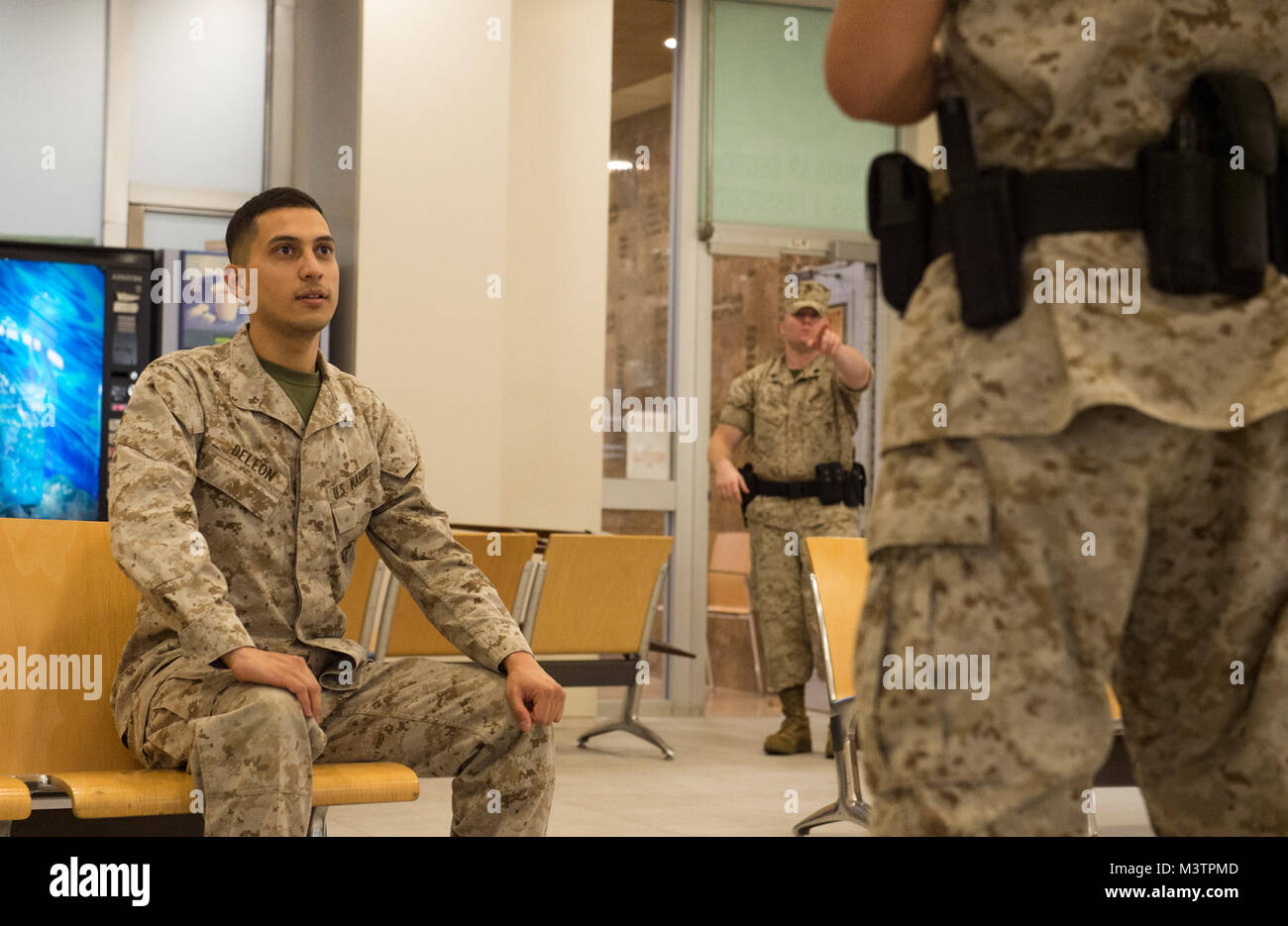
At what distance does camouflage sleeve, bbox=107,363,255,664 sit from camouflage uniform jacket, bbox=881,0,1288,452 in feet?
4.06

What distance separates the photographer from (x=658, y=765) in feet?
17.3

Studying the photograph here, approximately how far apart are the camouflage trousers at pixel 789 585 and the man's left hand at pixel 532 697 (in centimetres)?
345

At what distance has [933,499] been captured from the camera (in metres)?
1.15

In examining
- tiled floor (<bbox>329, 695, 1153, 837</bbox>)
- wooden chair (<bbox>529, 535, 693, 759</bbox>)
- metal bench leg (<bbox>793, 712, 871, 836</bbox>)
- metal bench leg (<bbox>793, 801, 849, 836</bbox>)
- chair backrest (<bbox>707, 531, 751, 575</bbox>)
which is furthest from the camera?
chair backrest (<bbox>707, 531, 751, 575</bbox>)

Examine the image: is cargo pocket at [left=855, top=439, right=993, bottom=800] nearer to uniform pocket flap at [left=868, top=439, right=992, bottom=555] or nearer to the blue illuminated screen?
uniform pocket flap at [left=868, top=439, right=992, bottom=555]

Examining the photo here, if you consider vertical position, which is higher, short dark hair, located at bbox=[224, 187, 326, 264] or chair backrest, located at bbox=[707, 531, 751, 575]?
short dark hair, located at bbox=[224, 187, 326, 264]

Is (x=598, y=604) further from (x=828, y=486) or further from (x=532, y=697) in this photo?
(x=532, y=697)

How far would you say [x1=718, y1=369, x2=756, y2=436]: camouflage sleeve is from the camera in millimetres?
6062

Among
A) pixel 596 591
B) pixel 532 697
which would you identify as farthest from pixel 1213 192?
pixel 596 591

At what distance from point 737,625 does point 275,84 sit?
131 inches

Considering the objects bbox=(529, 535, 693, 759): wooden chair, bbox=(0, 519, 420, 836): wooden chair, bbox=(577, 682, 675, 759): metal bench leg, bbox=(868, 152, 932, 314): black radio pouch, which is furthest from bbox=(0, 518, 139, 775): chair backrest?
bbox=(577, 682, 675, 759): metal bench leg

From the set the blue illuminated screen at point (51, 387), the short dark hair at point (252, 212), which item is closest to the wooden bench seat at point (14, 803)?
the short dark hair at point (252, 212)

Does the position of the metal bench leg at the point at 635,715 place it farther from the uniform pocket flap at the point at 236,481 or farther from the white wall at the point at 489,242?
the uniform pocket flap at the point at 236,481
